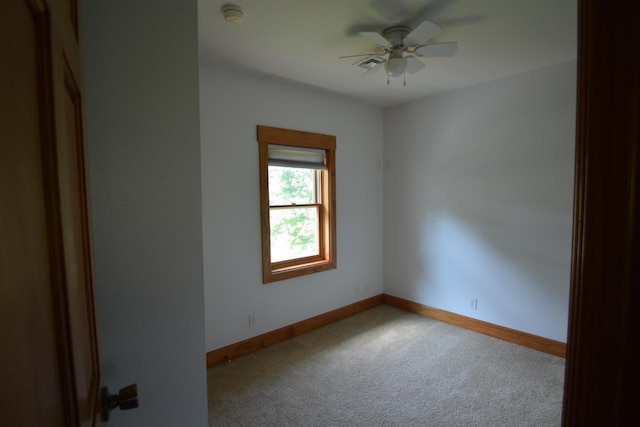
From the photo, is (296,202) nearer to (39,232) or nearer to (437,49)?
(437,49)

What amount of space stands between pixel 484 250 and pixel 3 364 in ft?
11.6

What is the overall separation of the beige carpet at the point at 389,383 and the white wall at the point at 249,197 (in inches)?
14.8

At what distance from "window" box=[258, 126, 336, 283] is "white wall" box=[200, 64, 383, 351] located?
3.5 inches

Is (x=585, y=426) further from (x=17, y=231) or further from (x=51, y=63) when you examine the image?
(x=51, y=63)

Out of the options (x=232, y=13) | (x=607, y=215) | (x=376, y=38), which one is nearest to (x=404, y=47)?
(x=376, y=38)

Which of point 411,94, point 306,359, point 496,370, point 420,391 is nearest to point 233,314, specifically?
point 306,359

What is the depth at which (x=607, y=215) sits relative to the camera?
38 centimetres

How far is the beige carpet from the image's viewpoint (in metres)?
2.04

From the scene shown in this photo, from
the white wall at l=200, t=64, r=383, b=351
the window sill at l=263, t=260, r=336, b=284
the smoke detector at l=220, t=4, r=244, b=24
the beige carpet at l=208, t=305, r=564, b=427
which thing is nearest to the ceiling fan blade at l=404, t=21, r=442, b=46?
the smoke detector at l=220, t=4, r=244, b=24

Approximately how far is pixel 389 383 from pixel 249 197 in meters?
1.96

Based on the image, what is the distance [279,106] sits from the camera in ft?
9.81

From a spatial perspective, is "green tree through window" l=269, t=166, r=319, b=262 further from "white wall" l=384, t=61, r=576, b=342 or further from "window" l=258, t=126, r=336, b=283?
"white wall" l=384, t=61, r=576, b=342

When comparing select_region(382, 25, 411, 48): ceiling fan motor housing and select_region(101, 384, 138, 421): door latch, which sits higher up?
select_region(382, 25, 411, 48): ceiling fan motor housing

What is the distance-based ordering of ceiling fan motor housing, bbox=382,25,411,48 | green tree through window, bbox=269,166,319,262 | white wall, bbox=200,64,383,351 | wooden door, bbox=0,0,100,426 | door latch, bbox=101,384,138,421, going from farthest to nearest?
1. green tree through window, bbox=269,166,319,262
2. white wall, bbox=200,64,383,351
3. ceiling fan motor housing, bbox=382,25,411,48
4. door latch, bbox=101,384,138,421
5. wooden door, bbox=0,0,100,426
